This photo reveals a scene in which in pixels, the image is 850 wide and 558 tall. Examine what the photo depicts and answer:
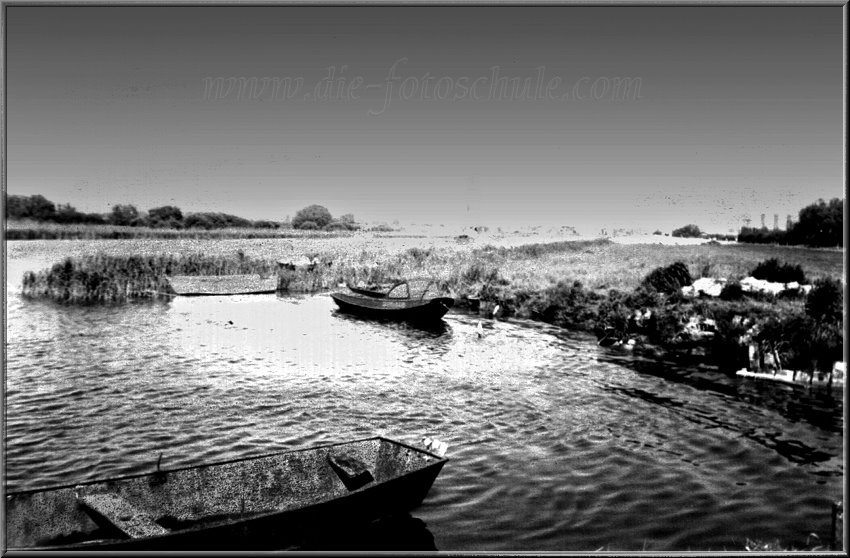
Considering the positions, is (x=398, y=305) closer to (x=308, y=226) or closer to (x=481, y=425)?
(x=481, y=425)

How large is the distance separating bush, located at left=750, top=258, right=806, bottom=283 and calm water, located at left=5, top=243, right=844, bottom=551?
22.0ft

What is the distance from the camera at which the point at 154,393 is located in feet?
59.6

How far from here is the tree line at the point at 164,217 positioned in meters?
Answer: 32.5

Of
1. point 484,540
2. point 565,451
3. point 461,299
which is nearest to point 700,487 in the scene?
point 565,451

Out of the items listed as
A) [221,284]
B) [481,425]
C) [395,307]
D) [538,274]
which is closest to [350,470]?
[481,425]

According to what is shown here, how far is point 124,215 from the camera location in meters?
48.2

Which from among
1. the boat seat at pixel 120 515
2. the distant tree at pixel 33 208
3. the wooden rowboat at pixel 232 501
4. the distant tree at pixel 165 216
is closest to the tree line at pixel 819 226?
the wooden rowboat at pixel 232 501

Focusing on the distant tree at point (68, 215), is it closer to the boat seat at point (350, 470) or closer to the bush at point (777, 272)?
the boat seat at point (350, 470)

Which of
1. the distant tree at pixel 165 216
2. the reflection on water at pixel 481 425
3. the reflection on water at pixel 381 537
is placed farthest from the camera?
the distant tree at pixel 165 216

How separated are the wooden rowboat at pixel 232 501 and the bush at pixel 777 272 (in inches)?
759

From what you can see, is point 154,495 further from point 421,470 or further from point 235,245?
point 235,245

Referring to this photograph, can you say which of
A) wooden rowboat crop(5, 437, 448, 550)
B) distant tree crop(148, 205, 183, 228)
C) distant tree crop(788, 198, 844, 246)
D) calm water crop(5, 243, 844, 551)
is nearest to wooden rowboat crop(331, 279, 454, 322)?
calm water crop(5, 243, 844, 551)

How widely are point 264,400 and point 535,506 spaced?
8.74 meters

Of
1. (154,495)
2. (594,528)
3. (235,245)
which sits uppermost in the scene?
(235,245)
